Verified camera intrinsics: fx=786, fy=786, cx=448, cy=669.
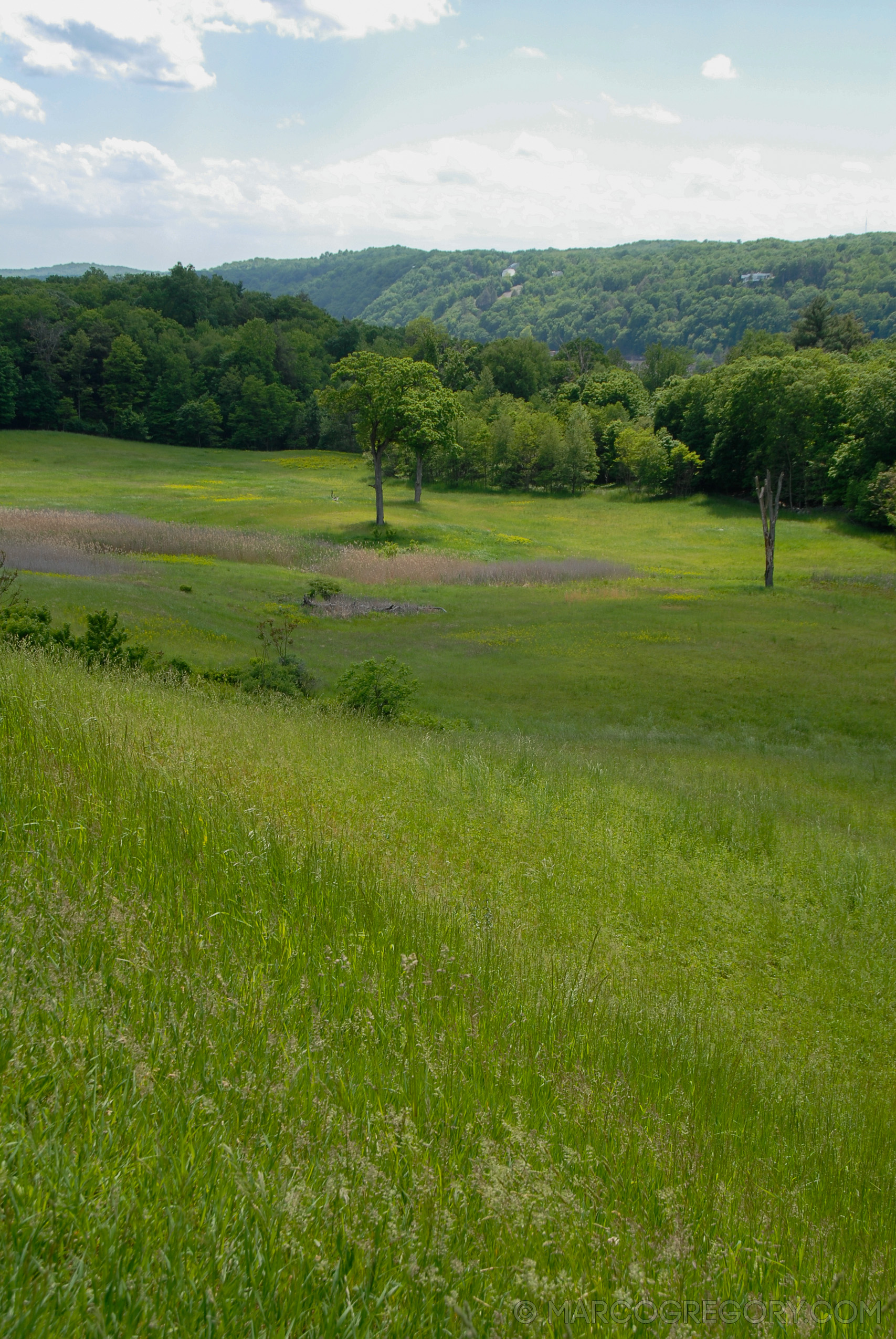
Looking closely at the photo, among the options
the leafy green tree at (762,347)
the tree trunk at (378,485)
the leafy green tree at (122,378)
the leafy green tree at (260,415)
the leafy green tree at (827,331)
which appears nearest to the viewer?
the tree trunk at (378,485)

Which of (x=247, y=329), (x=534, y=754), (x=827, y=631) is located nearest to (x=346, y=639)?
(x=534, y=754)

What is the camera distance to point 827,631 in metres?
31.0

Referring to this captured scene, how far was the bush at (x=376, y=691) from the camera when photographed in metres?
16.1

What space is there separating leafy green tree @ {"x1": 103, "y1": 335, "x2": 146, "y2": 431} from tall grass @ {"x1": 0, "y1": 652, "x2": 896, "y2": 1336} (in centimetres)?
9923

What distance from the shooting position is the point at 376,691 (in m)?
16.2

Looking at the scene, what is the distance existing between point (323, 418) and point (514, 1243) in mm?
106472

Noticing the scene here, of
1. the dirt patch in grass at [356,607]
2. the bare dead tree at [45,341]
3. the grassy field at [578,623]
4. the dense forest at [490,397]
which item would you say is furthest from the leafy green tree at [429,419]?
the bare dead tree at [45,341]

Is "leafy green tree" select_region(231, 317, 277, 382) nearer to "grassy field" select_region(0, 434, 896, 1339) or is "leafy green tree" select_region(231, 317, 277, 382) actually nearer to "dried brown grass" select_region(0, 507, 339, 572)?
"dried brown grass" select_region(0, 507, 339, 572)

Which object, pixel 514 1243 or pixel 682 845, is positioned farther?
pixel 682 845

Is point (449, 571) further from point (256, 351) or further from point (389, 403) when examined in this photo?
point (256, 351)

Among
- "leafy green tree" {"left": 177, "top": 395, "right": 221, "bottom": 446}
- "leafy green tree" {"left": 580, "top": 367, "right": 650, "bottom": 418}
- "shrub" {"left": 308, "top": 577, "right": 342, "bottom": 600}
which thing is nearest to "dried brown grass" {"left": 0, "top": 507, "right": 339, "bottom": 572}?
"shrub" {"left": 308, "top": 577, "right": 342, "bottom": 600}

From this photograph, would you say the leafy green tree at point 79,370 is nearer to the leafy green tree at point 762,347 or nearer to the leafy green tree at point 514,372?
the leafy green tree at point 514,372

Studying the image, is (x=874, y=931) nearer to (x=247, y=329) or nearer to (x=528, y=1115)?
(x=528, y=1115)

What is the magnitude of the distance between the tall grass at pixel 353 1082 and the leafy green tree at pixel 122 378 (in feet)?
→ 326
